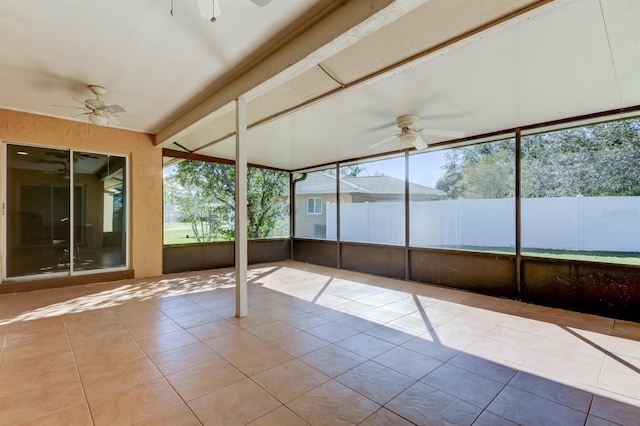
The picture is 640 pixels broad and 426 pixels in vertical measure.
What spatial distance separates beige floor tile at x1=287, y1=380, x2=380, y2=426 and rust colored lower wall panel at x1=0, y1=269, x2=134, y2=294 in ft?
16.5

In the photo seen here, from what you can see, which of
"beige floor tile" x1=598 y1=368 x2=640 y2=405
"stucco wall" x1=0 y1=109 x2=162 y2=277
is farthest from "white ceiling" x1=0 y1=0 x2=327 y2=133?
"beige floor tile" x1=598 y1=368 x2=640 y2=405

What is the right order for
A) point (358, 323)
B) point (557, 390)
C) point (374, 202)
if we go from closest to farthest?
point (557, 390), point (358, 323), point (374, 202)

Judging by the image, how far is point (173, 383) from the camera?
2.16 m

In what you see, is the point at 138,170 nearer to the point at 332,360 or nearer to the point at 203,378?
the point at 203,378

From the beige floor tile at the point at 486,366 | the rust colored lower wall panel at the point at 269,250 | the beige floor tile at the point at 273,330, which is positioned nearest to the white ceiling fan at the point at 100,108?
the beige floor tile at the point at 273,330

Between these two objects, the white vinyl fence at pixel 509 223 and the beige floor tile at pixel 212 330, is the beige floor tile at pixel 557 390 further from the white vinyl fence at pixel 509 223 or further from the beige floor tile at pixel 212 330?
the white vinyl fence at pixel 509 223

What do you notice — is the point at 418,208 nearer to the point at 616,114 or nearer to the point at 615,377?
the point at 616,114

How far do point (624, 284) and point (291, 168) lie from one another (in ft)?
21.9

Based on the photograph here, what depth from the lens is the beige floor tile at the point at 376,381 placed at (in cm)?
206

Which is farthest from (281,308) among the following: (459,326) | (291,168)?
(291,168)

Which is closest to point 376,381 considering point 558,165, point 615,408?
point 615,408

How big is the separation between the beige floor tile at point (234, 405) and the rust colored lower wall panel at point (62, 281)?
458 cm

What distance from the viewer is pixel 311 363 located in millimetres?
2479

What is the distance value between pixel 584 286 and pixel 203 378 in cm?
470
